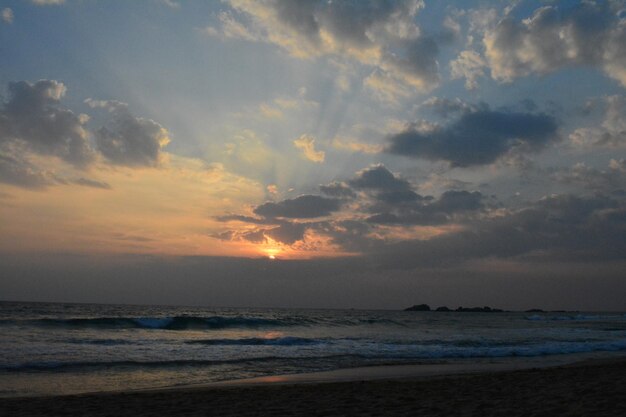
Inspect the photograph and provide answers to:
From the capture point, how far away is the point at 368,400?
10078 millimetres

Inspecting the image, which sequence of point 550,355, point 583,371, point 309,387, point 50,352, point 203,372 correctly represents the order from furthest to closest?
point 550,355 < point 50,352 < point 203,372 < point 583,371 < point 309,387

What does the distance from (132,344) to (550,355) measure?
20.5 metres

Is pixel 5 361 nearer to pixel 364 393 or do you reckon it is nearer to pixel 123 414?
pixel 123 414

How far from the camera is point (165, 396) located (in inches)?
427

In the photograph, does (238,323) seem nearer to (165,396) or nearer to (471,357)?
(471,357)

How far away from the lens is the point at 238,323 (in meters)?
44.8

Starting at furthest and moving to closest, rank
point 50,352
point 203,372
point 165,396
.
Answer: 1. point 50,352
2. point 203,372
3. point 165,396

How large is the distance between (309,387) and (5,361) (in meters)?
11.1

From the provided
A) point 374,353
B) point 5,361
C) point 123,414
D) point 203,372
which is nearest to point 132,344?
point 5,361

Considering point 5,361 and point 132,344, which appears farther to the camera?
point 132,344

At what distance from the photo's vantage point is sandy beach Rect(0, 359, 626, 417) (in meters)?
8.79

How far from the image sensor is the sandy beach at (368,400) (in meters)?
8.79

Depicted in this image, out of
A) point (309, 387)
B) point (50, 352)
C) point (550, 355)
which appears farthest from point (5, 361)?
point (550, 355)

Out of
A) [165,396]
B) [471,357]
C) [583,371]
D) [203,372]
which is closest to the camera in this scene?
[165,396]
